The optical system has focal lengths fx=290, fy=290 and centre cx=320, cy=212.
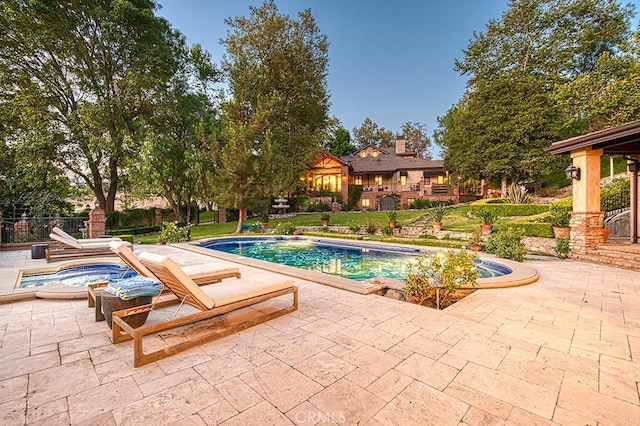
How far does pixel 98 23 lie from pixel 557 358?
23.8 meters

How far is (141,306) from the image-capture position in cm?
360

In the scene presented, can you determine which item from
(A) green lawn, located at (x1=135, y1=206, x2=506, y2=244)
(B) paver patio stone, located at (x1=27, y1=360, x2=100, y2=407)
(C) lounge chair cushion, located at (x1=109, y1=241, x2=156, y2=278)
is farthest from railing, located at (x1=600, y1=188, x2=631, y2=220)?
Result: (B) paver patio stone, located at (x1=27, y1=360, x2=100, y2=407)

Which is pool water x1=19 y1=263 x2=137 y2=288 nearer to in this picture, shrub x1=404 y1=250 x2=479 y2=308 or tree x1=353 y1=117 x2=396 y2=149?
shrub x1=404 y1=250 x2=479 y2=308

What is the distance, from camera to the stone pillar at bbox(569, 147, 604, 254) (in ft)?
28.6

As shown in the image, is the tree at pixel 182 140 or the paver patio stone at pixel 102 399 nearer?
the paver patio stone at pixel 102 399

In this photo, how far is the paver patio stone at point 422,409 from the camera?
2.16m

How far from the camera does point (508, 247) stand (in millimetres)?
8969

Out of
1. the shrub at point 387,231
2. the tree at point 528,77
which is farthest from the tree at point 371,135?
the shrub at point 387,231

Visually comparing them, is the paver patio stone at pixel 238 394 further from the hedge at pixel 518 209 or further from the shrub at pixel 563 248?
the hedge at pixel 518 209

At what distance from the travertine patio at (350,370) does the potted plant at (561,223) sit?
22.4ft

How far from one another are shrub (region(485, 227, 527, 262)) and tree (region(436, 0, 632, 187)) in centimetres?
1367

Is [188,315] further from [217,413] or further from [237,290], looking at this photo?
[237,290]

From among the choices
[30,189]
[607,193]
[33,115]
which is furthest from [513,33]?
[30,189]

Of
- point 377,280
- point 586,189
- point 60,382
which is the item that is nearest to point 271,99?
point 377,280
